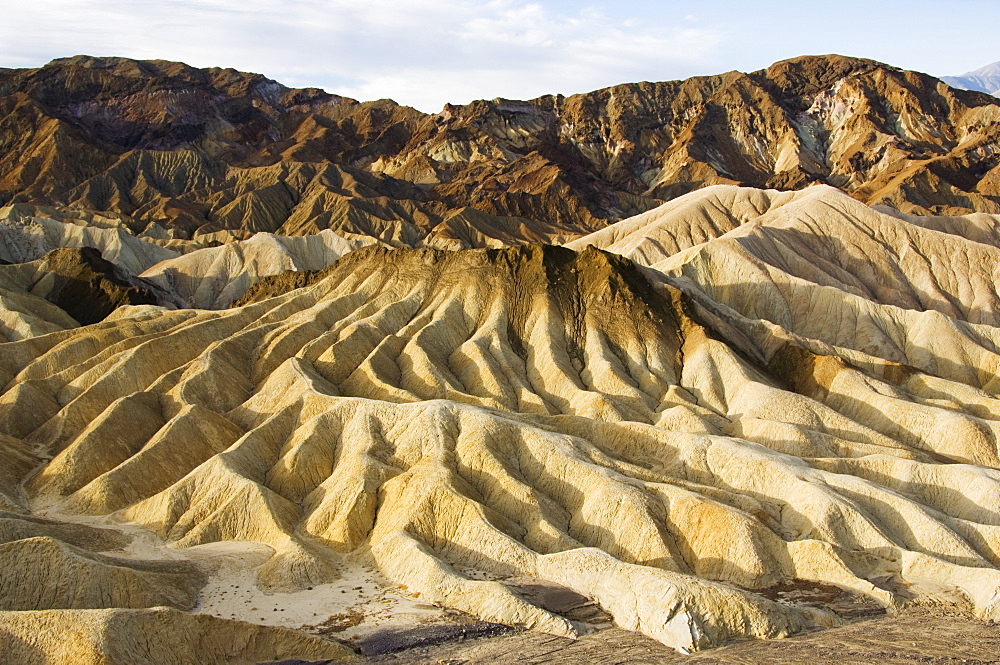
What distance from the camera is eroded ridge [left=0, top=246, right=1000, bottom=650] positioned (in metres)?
40.3

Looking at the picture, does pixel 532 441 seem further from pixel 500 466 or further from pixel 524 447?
pixel 500 466

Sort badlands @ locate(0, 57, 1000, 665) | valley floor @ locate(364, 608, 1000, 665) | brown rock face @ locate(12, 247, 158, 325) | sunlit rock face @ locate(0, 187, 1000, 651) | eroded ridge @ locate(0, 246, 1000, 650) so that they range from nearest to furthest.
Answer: valley floor @ locate(364, 608, 1000, 665) < badlands @ locate(0, 57, 1000, 665) < sunlit rock face @ locate(0, 187, 1000, 651) < eroded ridge @ locate(0, 246, 1000, 650) < brown rock face @ locate(12, 247, 158, 325)

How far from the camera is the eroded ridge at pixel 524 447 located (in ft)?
132

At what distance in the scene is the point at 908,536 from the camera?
43875mm

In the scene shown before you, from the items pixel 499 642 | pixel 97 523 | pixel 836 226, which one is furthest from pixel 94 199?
pixel 499 642

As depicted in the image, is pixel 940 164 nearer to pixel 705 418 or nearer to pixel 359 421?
pixel 705 418

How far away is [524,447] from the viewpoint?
49.7 meters

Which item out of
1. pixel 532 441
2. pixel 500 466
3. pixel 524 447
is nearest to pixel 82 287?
pixel 524 447

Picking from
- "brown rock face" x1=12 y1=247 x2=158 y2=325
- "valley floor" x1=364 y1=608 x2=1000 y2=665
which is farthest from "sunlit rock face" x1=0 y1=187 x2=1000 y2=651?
"brown rock face" x1=12 y1=247 x2=158 y2=325

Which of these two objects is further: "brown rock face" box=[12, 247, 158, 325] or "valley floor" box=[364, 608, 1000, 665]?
"brown rock face" box=[12, 247, 158, 325]

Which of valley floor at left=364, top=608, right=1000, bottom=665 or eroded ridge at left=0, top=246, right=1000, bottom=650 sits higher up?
eroded ridge at left=0, top=246, right=1000, bottom=650

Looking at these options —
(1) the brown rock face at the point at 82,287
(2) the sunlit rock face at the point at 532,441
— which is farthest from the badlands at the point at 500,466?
(1) the brown rock face at the point at 82,287

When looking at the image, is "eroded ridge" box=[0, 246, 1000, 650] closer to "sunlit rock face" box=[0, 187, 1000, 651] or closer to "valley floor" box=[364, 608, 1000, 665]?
"sunlit rock face" box=[0, 187, 1000, 651]

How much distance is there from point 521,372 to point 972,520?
103 feet
